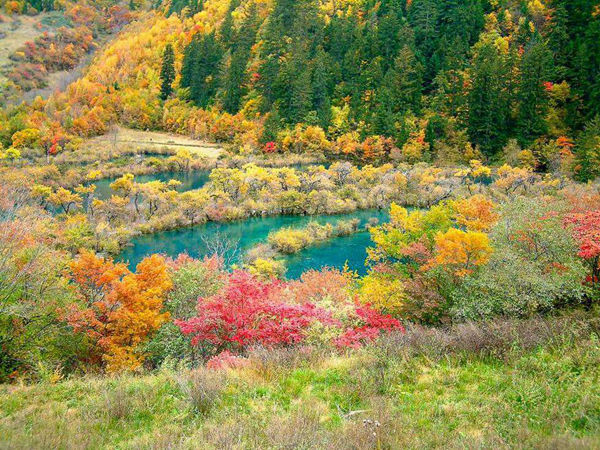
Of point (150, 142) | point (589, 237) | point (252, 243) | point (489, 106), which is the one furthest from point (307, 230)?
point (150, 142)

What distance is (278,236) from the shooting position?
1543 inches

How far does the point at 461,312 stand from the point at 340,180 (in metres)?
44.6

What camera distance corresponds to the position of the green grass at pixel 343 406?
219 inches

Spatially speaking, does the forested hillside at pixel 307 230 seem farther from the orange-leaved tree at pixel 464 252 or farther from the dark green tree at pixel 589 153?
the dark green tree at pixel 589 153

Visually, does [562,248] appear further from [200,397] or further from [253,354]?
[200,397]

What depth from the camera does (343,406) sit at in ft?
23.2

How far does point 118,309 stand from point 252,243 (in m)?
24.4

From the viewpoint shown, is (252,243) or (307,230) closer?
(252,243)

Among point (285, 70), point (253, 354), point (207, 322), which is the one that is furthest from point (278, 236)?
point (285, 70)

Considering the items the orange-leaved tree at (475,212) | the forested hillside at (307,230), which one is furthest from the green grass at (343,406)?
the orange-leaved tree at (475,212)

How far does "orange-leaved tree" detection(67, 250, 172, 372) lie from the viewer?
1584 centimetres

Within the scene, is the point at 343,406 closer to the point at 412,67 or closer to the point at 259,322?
the point at 259,322

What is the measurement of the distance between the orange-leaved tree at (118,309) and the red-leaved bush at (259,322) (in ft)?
11.4

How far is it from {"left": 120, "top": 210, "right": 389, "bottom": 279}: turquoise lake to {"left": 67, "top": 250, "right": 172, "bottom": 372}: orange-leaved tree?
1623 centimetres
